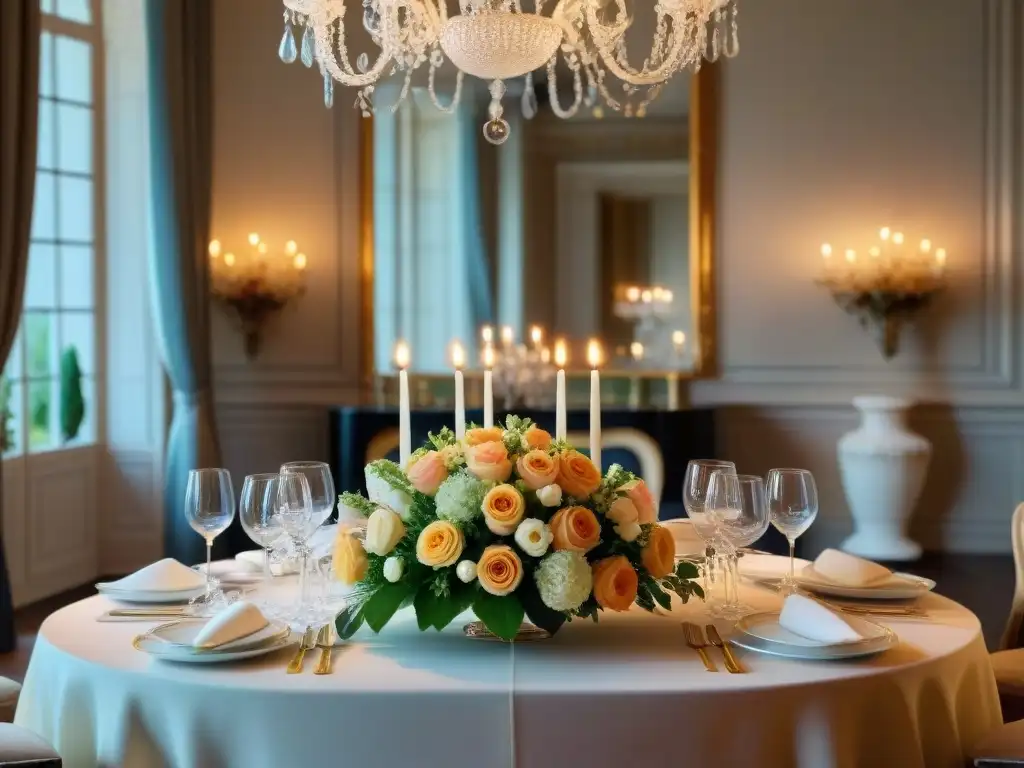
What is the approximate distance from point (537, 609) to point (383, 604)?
0.25m

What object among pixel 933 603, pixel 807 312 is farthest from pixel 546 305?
pixel 933 603

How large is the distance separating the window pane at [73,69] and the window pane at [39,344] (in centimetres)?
104

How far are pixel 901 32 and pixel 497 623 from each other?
4.98m

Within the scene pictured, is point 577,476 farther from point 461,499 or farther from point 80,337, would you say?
point 80,337

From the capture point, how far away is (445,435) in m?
2.07

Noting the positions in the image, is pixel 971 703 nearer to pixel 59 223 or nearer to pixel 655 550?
pixel 655 550

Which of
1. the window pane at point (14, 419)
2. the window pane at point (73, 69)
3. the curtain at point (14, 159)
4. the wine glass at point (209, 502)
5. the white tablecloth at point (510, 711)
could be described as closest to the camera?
the white tablecloth at point (510, 711)

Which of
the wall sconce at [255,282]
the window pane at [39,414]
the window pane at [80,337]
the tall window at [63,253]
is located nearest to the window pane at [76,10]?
the tall window at [63,253]

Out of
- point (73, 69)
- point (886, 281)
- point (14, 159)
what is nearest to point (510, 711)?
point (14, 159)

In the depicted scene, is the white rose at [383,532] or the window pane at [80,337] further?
the window pane at [80,337]

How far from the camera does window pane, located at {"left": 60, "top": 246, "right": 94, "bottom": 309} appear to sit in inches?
214

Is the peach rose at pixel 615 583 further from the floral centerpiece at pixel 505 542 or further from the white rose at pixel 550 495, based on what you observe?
the white rose at pixel 550 495

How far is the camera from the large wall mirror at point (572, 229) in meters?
5.88

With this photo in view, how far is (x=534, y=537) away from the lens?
1823 millimetres
